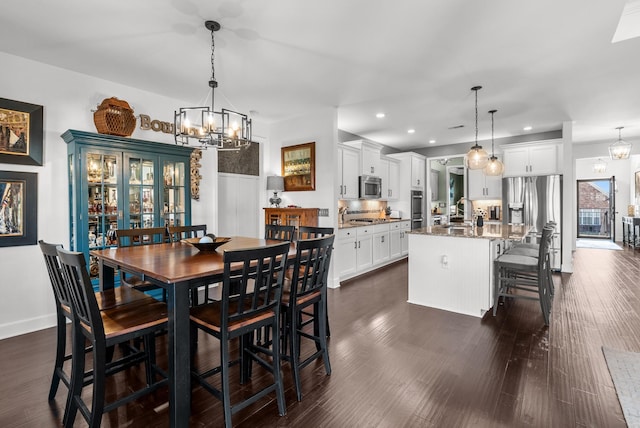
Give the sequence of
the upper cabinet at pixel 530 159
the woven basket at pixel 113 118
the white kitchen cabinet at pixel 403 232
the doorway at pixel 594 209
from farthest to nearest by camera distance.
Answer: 1. the doorway at pixel 594 209
2. the white kitchen cabinet at pixel 403 232
3. the upper cabinet at pixel 530 159
4. the woven basket at pixel 113 118

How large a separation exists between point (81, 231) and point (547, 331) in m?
4.80

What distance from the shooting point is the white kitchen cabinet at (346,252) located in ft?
16.7

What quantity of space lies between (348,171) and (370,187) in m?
0.77

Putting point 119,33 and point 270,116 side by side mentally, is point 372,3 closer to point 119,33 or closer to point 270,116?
point 119,33

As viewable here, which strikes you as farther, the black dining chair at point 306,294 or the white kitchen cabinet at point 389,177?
the white kitchen cabinet at point 389,177

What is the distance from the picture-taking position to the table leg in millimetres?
1773

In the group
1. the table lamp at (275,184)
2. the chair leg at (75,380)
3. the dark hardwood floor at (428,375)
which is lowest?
the dark hardwood floor at (428,375)

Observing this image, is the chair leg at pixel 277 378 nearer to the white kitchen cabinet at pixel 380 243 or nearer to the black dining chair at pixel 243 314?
the black dining chair at pixel 243 314

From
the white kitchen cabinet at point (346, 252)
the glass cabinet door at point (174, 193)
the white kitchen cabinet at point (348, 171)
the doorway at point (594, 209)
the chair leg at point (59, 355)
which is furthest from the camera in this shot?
the doorway at point (594, 209)

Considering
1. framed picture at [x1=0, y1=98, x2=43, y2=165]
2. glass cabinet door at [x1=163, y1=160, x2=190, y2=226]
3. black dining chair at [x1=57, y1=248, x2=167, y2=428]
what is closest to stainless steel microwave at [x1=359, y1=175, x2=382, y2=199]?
glass cabinet door at [x1=163, y1=160, x2=190, y2=226]

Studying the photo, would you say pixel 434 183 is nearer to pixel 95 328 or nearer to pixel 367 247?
pixel 367 247

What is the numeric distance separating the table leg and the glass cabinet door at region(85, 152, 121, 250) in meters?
2.32

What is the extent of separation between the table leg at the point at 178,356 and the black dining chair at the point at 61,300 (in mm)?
625

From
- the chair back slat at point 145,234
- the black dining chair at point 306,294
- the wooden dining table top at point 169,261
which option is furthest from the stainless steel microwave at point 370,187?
the black dining chair at point 306,294
